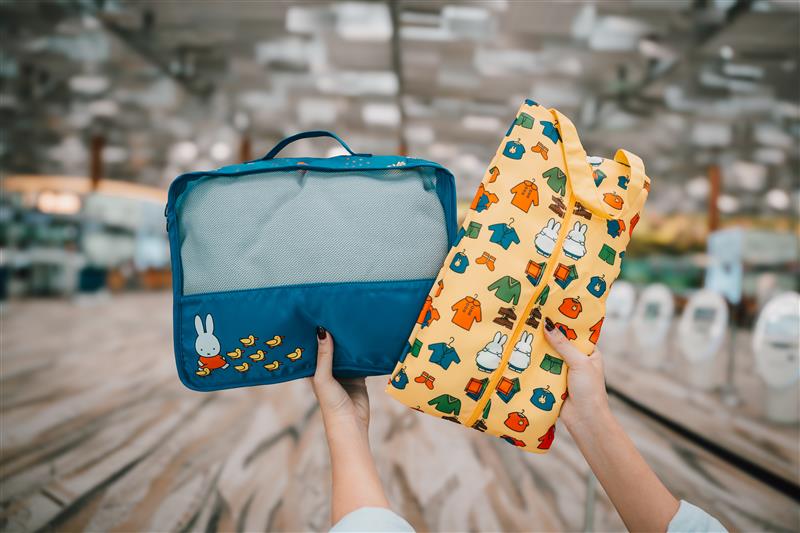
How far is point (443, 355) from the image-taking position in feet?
2.98

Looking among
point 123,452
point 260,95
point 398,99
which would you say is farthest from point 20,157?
point 123,452

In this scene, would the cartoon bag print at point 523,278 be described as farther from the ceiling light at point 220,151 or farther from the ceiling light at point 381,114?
the ceiling light at point 220,151

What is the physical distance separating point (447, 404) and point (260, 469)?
65.8 inches

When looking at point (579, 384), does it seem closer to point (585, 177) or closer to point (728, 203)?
point (585, 177)

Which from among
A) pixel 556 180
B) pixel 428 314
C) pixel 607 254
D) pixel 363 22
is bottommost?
pixel 428 314

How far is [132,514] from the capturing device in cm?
187

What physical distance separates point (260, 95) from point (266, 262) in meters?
8.17

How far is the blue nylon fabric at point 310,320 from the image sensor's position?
3.14 feet

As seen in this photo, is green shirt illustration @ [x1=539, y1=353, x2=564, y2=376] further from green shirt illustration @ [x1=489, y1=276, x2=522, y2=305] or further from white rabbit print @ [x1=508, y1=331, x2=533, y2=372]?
green shirt illustration @ [x1=489, y1=276, x2=522, y2=305]

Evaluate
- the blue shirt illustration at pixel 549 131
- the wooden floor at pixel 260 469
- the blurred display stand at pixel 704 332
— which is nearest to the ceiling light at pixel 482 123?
the blurred display stand at pixel 704 332

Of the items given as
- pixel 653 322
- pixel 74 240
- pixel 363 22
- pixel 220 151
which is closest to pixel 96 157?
pixel 74 240

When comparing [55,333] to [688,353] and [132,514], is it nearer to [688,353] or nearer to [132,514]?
[132,514]

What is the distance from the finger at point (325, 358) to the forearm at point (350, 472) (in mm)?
82

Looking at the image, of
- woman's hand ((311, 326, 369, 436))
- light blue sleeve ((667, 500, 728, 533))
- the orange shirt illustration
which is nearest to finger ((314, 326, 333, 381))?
woman's hand ((311, 326, 369, 436))
